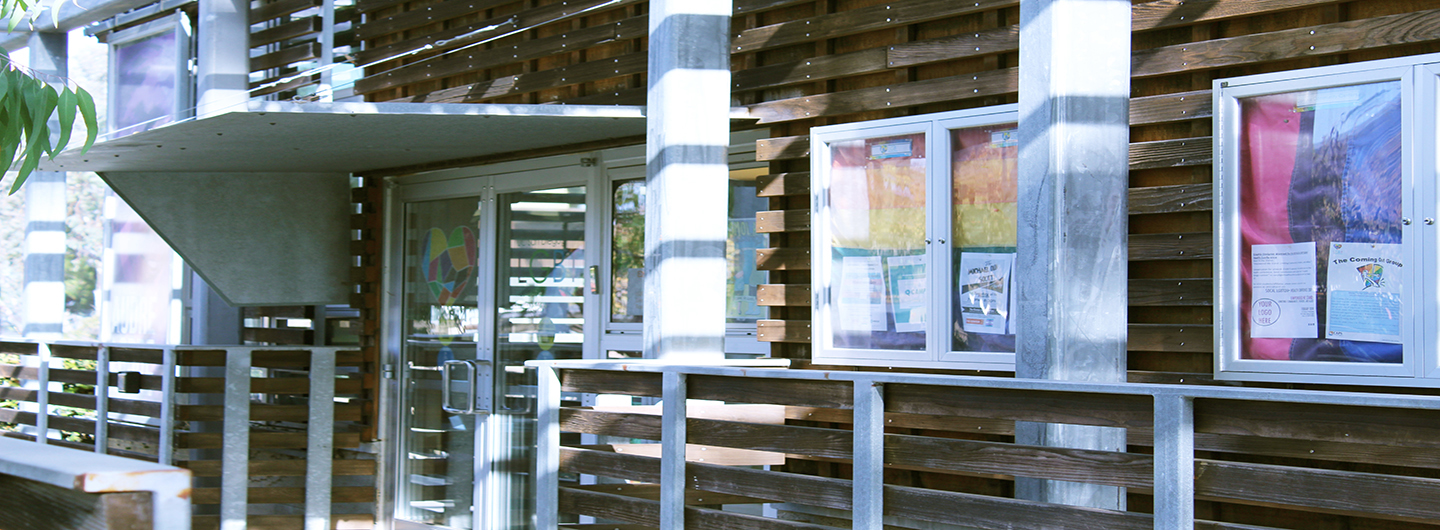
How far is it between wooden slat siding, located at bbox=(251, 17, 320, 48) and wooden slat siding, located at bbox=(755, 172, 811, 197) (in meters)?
4.02

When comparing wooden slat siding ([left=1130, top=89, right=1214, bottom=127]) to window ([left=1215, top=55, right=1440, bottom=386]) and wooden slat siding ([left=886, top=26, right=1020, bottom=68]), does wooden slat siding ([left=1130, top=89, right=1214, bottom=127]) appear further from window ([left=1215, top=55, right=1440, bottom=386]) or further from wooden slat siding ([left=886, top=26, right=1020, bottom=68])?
wooden slat siding ([left=886, top=26, right=1020, bottom=68])

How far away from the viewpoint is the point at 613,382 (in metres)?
4.59

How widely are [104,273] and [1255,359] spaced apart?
9.50 metres

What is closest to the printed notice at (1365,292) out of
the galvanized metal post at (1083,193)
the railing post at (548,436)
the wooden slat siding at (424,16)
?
the galvanized metal post at (1083,193)

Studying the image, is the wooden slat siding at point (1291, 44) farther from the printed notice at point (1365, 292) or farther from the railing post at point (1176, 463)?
the railing post at point (1176, 463)

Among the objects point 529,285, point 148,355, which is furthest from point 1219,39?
point 148,355

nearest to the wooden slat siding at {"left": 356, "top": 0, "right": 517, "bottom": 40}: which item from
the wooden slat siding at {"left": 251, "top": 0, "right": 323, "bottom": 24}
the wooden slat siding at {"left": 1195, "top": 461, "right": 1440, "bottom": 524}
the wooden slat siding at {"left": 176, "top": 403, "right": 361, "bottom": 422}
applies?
the wooden slat siding at {"left": 251, "top": 0, "right": 323, "bottom": 24}

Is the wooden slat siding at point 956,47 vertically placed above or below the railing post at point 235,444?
above

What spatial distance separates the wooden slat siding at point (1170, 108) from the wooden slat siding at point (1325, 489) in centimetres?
191

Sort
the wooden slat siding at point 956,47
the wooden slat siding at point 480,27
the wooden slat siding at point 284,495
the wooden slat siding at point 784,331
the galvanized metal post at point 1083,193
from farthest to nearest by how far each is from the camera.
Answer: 1. the wooden slat siding at point 284,495
2. the wooden slat siding at point 480,27
3. the wooden slat siding at point 784,331
4. the wooden slat siding at point 956,47
5. the galvanized metal post at point 1083,193

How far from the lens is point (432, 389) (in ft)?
26.7

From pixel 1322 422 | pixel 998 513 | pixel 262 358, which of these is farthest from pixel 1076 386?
pixel 262 358

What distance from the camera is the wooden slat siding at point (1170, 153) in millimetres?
4512

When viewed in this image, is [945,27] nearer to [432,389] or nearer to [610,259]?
[610,259]
